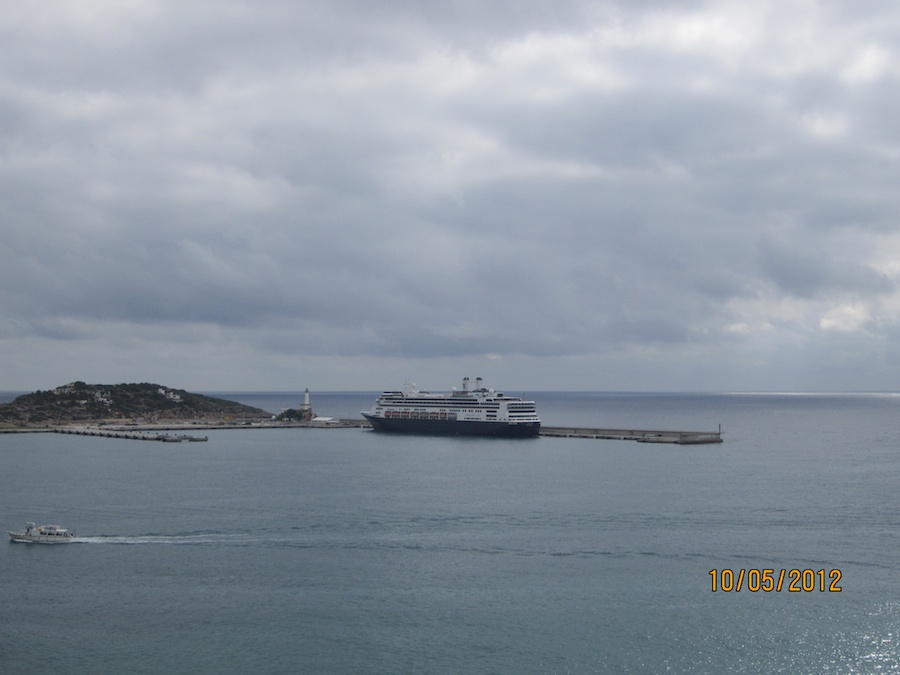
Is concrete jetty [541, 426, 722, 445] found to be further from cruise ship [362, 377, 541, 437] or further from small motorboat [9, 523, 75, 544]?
small motorboat [9, 523, 75, 544]

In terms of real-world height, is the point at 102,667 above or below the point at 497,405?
below

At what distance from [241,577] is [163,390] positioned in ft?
551

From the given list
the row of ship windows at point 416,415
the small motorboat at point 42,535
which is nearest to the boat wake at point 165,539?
the small motorboat at point 42,535

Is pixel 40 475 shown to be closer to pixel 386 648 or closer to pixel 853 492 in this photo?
pixel 386 648

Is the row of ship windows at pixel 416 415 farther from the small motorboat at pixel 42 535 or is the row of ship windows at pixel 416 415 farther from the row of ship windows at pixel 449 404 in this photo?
the small motorboat at pixel 42 535

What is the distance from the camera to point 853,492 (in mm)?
67062

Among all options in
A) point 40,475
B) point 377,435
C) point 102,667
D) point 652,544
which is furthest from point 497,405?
point 102,667
